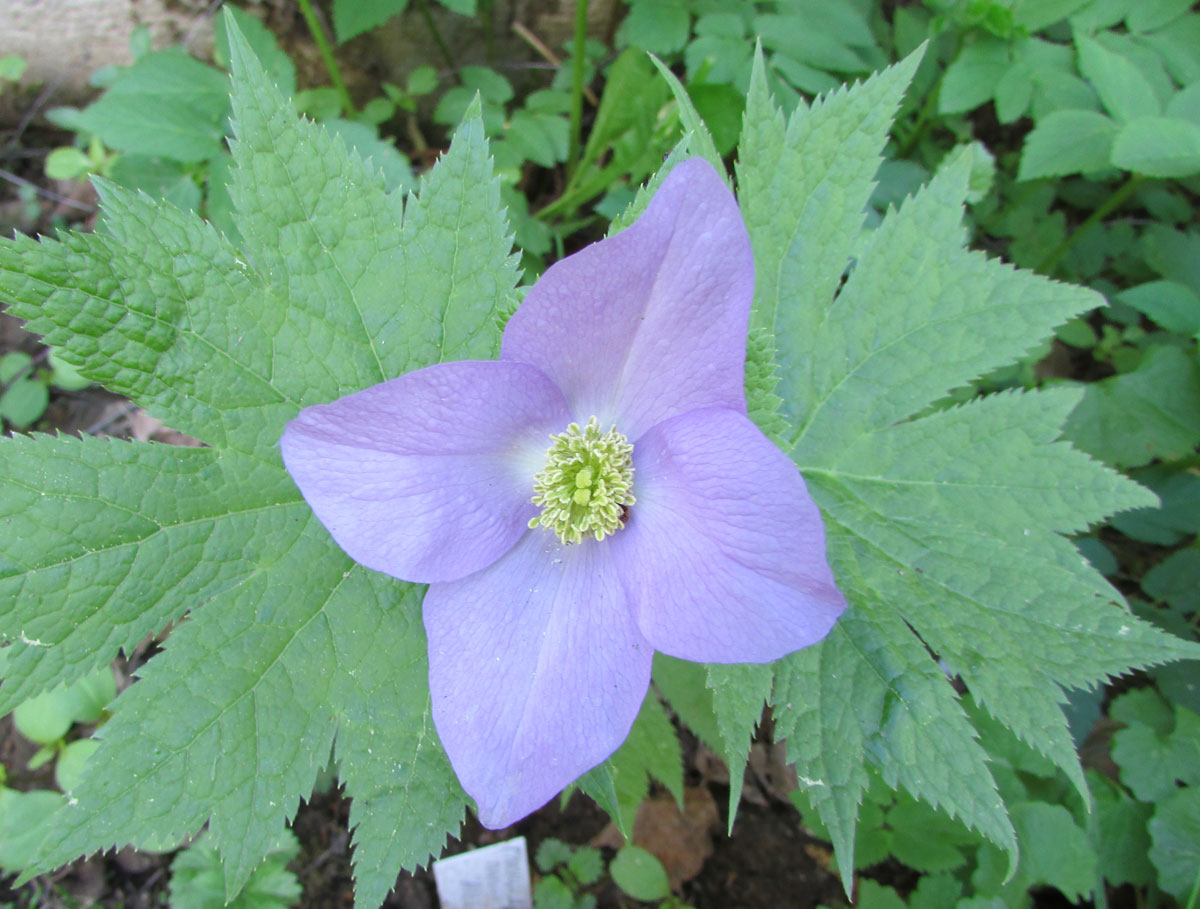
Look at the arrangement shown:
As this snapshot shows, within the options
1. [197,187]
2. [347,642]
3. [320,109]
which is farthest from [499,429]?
[320,109]

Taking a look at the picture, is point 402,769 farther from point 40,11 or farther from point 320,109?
point 40,11

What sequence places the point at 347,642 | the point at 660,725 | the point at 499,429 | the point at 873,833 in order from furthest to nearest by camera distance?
the point at 873,833 < the point at 660,725 < the point at 347,642 < the point at 499,429

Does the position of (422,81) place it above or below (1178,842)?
above

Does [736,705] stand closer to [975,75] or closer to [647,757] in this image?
[647,757]

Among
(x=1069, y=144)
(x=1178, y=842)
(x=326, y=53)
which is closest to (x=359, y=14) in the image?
(x=326, y=53)

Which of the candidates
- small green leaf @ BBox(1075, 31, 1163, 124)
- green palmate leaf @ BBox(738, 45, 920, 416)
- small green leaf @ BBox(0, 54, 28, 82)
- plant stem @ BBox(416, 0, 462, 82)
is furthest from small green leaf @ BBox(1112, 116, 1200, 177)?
small green leaf @ BBox(0, 54, 28, 82)

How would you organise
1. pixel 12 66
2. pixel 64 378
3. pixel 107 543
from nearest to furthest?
pixel 107 543, pixel 64 378, pixel 12 66

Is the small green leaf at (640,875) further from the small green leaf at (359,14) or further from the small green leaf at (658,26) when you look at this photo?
the small green leaf at (359,14)
